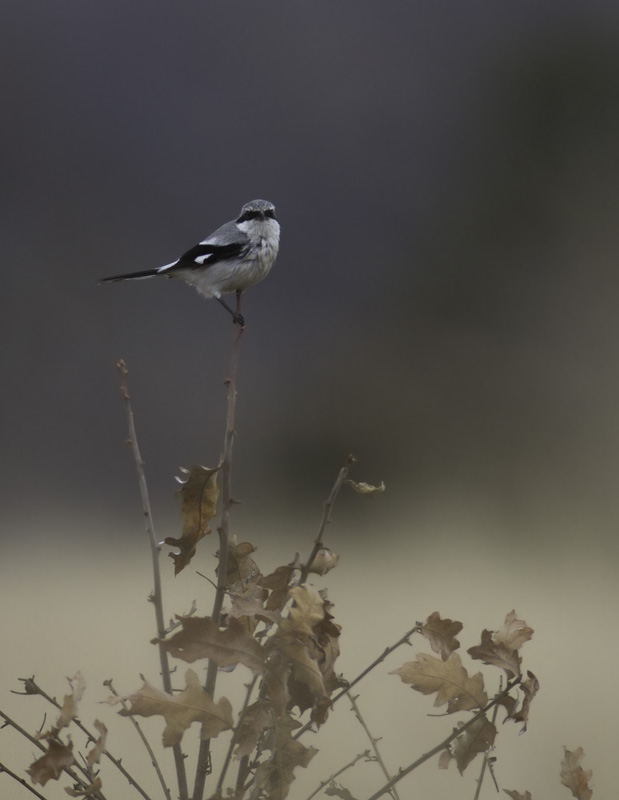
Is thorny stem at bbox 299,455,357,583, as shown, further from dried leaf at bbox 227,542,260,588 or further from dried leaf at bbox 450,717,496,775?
dried leaf at bbox 450,717,496,775

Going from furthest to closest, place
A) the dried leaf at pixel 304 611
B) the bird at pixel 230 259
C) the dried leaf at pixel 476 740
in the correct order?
the bird at pixel 230 259 < the dried leaf at pixel 476 740 < the dried leaf at pixel 304 611

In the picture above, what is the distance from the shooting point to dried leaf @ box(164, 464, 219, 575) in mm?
591

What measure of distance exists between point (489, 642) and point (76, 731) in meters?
1.25

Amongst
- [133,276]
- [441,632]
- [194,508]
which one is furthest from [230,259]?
[441,632]

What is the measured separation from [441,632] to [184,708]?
179 millimetres

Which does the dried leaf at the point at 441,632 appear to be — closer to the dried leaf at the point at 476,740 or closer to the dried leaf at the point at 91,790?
the dried leaf at the point at 476,740

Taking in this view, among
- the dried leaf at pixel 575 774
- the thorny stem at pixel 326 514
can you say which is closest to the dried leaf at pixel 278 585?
the thorny stem at pixel 326 514

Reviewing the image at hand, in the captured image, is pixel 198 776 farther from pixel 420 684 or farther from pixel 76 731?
pixel 76 731

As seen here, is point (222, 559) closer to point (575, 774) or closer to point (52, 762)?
point (52, 762)

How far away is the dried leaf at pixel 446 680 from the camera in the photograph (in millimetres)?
541

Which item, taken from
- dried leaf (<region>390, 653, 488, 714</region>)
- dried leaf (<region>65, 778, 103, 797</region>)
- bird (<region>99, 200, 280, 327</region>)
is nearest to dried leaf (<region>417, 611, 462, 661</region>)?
dried leaf (<region>390, 653, 488, 714</region>)

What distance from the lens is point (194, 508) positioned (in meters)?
0.60

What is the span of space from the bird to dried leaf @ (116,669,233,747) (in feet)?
1.87

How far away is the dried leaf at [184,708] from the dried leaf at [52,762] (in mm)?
49
